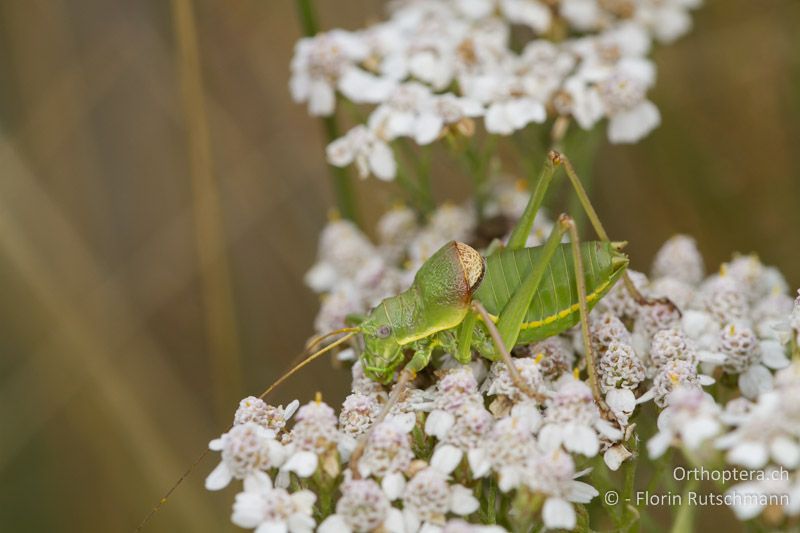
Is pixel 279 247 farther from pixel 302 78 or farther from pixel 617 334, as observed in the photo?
pixel 617 334

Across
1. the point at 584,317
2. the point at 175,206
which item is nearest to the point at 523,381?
the point at 584,317

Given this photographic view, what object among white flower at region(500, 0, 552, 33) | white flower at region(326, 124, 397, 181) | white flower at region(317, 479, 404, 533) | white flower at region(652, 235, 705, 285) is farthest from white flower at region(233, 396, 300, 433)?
white flower at region(500, 0, 552, 33)

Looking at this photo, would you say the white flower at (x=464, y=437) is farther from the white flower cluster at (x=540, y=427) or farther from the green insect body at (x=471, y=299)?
the green insect body at (x=471, y=299)

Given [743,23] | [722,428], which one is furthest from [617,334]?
[743,23]

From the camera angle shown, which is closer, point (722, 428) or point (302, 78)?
point (722, 428)

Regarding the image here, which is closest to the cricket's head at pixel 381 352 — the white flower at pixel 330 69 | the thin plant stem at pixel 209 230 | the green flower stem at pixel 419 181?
the green flower stem at pixel 419 181

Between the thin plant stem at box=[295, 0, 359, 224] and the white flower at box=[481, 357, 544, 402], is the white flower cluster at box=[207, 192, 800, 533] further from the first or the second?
the thin plant stem at box=[295, 0, 359, 224]

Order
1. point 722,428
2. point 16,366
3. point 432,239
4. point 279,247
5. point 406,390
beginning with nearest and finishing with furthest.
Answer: point 722,428 → point 406,390 → point 432,239 → point 16,366 → point 279,247
